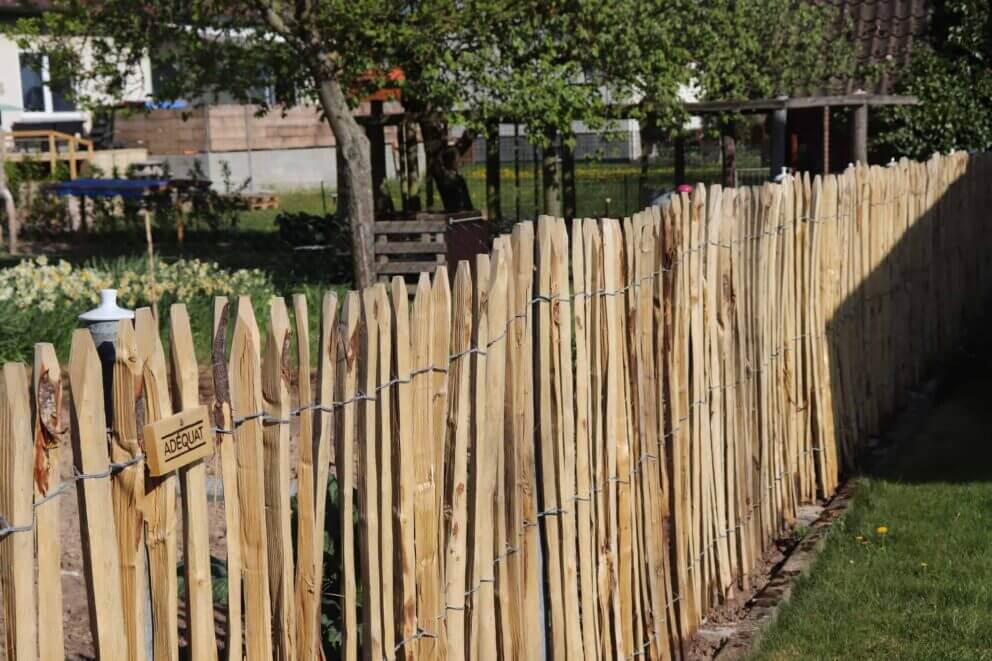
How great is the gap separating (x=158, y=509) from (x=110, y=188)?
1978cm

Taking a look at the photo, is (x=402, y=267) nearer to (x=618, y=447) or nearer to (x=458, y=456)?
(x=618, y=447)

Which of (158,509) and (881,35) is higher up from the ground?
(881,35)

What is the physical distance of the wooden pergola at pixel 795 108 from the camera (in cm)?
1481

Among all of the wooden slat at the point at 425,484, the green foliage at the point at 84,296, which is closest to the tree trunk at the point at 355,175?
the green foliage at the point at 84,296

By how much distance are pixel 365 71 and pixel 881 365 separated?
723 cm

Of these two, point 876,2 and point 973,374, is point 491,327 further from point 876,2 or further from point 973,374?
point 876,2

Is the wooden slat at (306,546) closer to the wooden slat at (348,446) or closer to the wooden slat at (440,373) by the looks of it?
the wooden slat at (348,446)

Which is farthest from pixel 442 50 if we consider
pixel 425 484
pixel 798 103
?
pixel 425 484

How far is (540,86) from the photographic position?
1446cm

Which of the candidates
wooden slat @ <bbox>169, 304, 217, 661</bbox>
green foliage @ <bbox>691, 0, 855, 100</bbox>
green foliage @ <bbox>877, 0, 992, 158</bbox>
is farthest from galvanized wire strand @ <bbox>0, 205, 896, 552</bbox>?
green foliage @ <bbox>691, 0, 855, 100</bbox>

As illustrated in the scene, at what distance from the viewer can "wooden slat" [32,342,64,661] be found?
236 centimetres

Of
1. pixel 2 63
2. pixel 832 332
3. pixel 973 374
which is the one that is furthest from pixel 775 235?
pixel 2 63

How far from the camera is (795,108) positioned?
1605cm

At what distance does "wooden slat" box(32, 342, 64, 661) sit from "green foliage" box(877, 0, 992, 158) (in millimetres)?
15495
